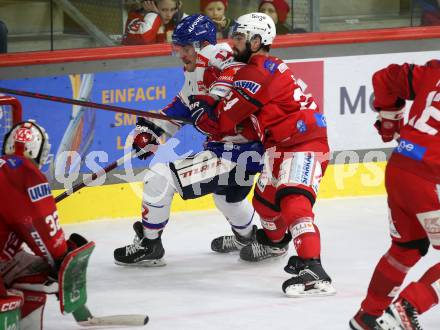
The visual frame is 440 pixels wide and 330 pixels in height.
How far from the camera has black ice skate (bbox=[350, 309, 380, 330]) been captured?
4.25m

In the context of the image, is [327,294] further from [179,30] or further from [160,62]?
[160,62]

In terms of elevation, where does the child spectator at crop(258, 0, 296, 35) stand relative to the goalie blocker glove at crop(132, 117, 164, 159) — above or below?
above

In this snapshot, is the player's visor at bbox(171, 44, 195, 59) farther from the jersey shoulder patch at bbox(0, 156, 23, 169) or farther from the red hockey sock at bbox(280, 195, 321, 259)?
the jersey shoulder patch at bbox(0, 156, 23, 169)

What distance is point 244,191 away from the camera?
5.65 m

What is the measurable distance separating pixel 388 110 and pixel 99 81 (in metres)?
2.52

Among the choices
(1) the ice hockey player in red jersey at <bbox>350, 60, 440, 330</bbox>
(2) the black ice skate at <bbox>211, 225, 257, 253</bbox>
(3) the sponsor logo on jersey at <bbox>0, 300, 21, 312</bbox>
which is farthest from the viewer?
(2) the black ice skate at <bbox>211, 225, 257, 253</bbox>

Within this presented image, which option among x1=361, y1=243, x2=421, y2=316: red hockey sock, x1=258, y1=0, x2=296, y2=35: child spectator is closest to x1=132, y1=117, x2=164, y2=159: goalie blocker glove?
x1=258, y1=0, x2=296, y2=35: child spectator

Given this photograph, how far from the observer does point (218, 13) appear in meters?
6.95

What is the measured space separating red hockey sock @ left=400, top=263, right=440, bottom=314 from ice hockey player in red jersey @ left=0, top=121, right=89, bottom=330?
123 centimetres

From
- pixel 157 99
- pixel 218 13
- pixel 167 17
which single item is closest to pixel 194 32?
pixel 157 99

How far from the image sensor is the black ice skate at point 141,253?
560cm

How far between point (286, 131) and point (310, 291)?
72 cm

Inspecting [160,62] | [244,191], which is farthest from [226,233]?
[160,62]

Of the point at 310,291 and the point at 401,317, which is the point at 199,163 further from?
the point at 401,317
